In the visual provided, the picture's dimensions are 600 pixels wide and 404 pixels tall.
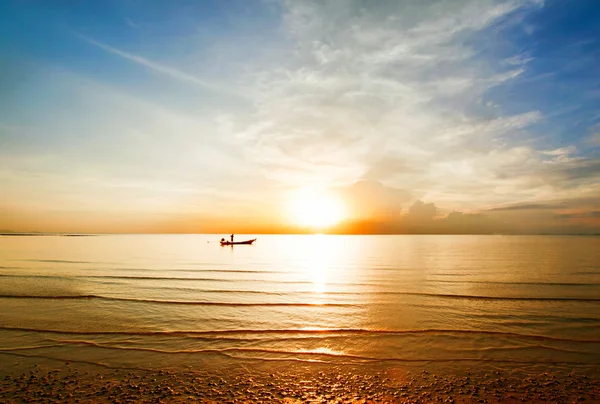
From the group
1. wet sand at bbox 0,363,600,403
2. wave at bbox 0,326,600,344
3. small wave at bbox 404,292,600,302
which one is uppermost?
wet sand at bbox 0,363,600,403

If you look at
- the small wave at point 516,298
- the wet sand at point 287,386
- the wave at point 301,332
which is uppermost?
the wet sand at point 287,386

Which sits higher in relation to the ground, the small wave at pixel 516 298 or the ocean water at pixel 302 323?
the ocean water at pixel 302 323

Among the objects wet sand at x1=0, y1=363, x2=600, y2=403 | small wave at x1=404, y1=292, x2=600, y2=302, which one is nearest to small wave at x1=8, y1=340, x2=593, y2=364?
wet sand at x1=0, y1=363, x2=600, y2=403

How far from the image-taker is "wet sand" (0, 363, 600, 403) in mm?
9508

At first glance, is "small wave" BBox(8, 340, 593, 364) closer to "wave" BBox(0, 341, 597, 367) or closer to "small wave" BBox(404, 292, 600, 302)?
"wave" BBox(0, 341, 597, 367)

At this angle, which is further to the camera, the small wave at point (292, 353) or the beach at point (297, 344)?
the small wave at point (292, 353)

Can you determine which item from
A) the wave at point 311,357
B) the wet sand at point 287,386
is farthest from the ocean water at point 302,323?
the wet sand at point 287,386

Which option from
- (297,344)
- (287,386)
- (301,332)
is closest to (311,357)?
(297,344)

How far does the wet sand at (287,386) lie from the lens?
9.51 meters

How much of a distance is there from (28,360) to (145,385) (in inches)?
229

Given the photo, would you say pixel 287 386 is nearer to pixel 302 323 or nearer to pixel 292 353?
pixel 292 353

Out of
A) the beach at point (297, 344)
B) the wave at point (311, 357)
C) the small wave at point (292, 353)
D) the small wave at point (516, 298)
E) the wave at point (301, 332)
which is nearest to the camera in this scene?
the beach at point (297, 344)

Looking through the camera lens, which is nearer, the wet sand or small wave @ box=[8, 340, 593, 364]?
the wet sand

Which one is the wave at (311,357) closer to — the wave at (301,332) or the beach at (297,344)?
the beach at (297,344)
